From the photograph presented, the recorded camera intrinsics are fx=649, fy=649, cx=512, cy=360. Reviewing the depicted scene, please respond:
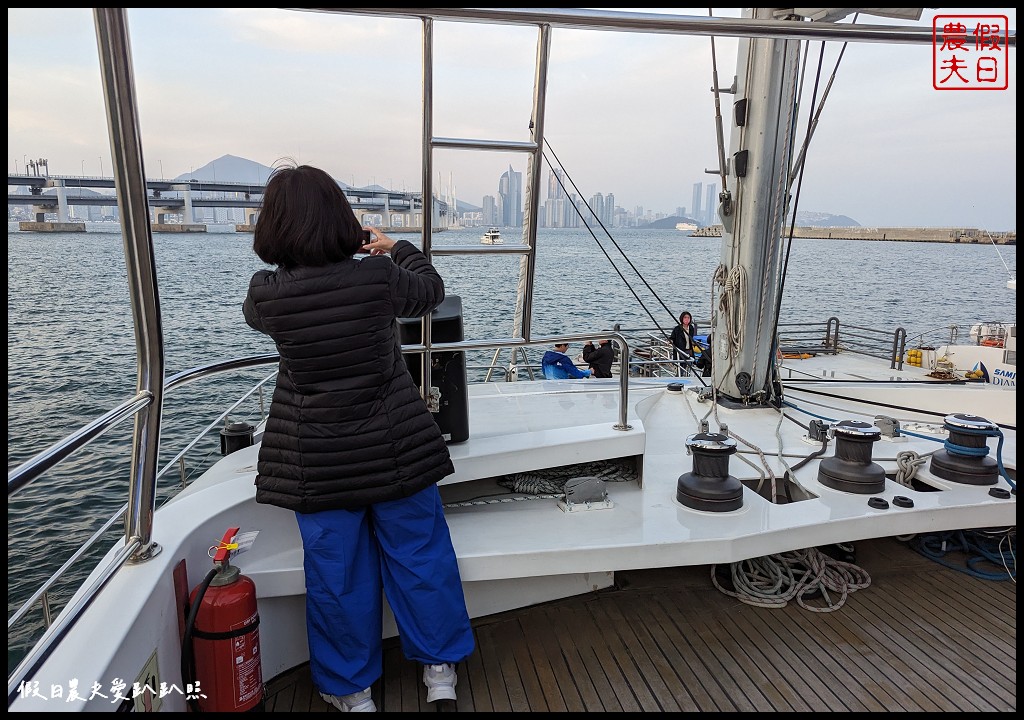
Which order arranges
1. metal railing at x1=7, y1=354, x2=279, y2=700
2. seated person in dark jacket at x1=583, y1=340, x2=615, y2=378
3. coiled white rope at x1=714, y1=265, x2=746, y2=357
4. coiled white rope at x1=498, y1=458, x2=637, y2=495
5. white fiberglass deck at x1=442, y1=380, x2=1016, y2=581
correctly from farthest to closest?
seated person in dark jacket at x1=583, y1=340, x2=615, y2=378, coiled white rope at x1=714, y1=265, x2=746, y2=357, coiled white rope at x1=498, y1=458, x2=637, y2=495, white fiberglass deck at x1=442, y1=380, x2=1016, y2=581, metal railing at x1=7, y1=354, x2=279, y2=700

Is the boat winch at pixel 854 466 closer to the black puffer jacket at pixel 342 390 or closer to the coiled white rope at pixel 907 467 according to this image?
the coiled white rope at pixel 907 467

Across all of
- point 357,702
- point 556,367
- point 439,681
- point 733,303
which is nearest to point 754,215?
point 733,303

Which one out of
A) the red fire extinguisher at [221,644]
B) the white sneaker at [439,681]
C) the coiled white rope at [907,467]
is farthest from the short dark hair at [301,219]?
the coiled white rope at [907,467]

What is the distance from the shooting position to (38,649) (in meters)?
1.48

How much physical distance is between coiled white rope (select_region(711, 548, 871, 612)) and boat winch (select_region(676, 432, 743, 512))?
1.07 feet

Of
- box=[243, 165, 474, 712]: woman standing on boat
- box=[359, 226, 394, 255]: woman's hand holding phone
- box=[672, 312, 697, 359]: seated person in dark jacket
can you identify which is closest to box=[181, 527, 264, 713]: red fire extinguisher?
box=[243, 165, 474, 712]: woman standing on boat

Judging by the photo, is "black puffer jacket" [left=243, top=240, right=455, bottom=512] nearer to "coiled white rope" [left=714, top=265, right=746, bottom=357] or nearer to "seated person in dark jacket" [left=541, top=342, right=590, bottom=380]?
"coiled white rope" [left=714, top=265, right=746, bottom=357]

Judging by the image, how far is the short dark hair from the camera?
1.74 meters

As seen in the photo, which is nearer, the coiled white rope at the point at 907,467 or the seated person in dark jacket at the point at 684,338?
the coiled white rope at the point at 907,467

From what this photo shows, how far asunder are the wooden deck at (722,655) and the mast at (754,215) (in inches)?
71.4

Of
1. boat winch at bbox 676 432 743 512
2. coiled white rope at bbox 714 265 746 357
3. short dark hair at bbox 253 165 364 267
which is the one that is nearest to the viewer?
short dark hair at bbox 253 165 364 267

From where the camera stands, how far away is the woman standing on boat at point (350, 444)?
176cm

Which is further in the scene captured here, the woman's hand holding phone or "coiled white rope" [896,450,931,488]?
"coiled white rope" [896,450,931,488]

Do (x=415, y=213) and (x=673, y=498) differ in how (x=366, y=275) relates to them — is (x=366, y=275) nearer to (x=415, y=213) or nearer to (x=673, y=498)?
(x=415, y=213)
